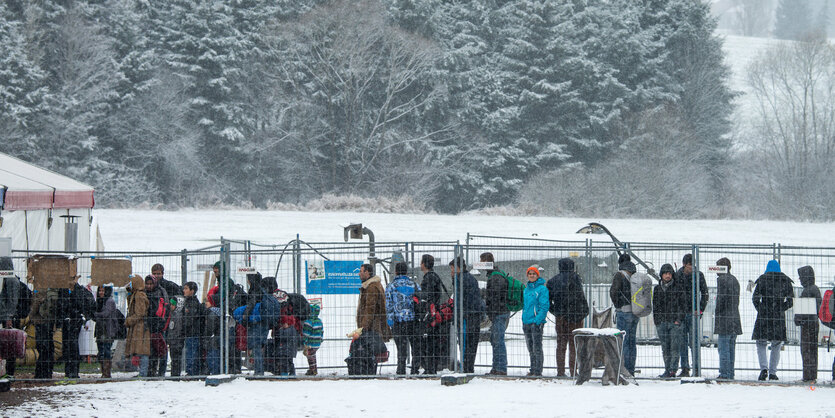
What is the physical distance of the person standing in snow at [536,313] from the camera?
12562 mm

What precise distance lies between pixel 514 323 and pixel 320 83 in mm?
40567

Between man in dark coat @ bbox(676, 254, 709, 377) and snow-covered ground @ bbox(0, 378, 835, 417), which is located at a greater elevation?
man in dark coat @ bbox(676, 254, 709, 377)

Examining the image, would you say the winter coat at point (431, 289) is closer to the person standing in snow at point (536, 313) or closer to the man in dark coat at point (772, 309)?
the person standing in snow at point (536, 313)

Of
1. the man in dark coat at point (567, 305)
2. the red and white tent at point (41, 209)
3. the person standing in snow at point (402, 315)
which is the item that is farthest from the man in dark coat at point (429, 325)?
the red and white tent at point (41, 209)

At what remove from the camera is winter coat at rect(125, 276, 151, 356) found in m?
12.6

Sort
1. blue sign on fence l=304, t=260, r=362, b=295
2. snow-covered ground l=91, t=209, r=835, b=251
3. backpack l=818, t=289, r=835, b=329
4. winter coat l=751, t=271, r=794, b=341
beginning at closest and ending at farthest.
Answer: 1. backpack l=818, t=289, r=835, b=329
2. winter coat l=751, t=271, r=794, b=341
3. blue sign on fence l=304, t=260, r=362, b=295
4. snow-covered ground l=91, t=209, r=835, b=251

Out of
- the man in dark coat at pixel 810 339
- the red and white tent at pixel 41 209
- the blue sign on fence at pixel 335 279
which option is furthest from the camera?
the red and white tent at pixel 41 209

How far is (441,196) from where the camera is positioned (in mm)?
57281

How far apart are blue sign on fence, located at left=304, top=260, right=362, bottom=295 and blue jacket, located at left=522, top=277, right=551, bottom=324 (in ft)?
7.46

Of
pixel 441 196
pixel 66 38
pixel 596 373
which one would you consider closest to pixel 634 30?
pixel 441 196

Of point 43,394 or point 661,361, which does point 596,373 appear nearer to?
point 661,361

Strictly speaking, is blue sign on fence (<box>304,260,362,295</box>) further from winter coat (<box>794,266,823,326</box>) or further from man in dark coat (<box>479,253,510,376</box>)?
winter coat (<box>794,266,823,326</box>)

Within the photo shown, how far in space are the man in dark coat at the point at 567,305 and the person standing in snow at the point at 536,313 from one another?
196 mm

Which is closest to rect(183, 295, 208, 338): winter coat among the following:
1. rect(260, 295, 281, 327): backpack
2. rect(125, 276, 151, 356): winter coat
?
rect(125, 276, 151, 356): winter coat
